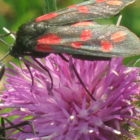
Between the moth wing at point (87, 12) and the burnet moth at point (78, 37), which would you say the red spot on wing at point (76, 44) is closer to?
the burnet moth at point (78, 37)

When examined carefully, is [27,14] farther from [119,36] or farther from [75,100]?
[119,36]

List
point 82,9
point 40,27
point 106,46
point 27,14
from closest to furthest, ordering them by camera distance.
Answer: point 106,46, point 40,27, point 82,9, point 27,14

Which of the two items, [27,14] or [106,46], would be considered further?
[27,14]

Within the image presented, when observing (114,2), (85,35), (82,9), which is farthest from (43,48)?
(114,2)

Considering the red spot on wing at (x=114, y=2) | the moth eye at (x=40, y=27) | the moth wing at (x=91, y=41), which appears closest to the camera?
the moth wing at (x=91, y=41)

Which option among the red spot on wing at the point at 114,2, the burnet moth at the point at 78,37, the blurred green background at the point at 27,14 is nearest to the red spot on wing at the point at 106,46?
the burnet moth at the point at 78,37

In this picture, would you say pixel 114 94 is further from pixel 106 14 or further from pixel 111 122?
pixel 106 14
